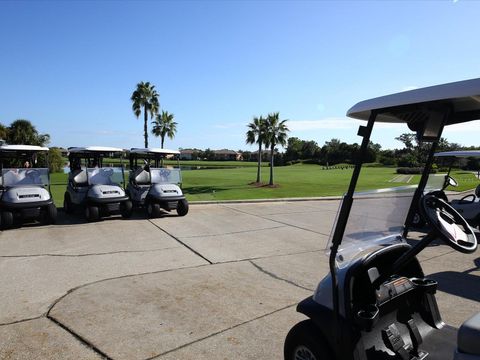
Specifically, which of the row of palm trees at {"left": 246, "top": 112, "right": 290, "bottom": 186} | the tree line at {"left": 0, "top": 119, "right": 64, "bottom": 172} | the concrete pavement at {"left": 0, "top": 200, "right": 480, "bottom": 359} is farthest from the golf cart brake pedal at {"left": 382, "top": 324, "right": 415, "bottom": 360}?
the tree line at {"left": 0, "top": 119, "right": 64, "bottom": 172}

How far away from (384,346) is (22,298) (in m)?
4.18

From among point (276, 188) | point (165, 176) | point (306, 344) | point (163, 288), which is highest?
point (165, 176)

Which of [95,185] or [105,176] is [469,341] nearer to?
[95,185]

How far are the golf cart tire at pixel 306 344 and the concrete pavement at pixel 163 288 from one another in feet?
2.45

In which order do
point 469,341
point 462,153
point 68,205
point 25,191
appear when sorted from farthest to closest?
point 68,205 < point 25,191 < point 462,153 < point 469,341

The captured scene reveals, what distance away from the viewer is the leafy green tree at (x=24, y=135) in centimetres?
4009

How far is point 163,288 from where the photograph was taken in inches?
199

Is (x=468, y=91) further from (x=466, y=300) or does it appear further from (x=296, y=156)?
(x=296, y=156)

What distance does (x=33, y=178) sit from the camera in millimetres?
10000

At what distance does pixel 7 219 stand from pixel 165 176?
14.8 ft

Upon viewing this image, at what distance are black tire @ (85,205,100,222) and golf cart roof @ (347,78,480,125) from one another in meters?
8.50

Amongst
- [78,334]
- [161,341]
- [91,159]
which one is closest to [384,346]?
[161,341]

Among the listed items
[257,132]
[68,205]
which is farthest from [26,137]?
[68,205]

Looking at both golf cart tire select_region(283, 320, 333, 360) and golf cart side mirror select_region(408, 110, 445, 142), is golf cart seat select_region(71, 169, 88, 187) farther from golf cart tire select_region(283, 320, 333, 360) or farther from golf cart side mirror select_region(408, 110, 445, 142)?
golf cart side mirror select_region(408, 110, 445, 142)
